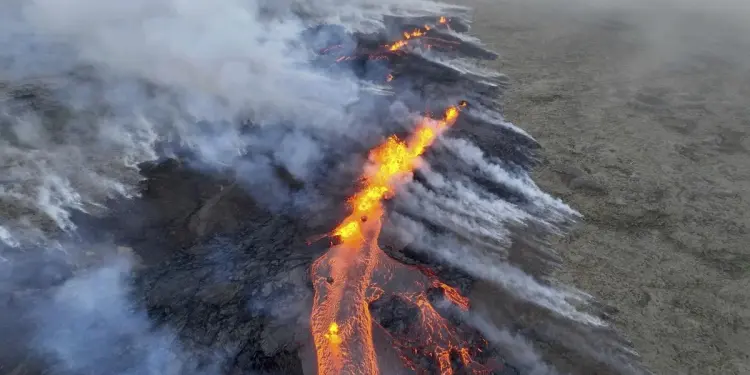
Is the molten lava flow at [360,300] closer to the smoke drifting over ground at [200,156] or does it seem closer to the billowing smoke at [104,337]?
the smoke drifting over ground at [200,156]

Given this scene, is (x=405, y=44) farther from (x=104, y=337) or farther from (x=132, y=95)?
(x=104, y=337)

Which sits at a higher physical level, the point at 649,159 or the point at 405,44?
the point at 405,44

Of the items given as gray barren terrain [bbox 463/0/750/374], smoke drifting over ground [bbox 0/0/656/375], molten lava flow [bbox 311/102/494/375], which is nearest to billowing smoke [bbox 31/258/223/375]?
smoke drifting over ground [bbox 0/0/656/375]

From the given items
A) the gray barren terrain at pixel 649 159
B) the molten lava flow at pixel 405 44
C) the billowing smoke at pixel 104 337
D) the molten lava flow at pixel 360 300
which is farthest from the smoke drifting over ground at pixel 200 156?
the molten lava flow at pixel 405 44

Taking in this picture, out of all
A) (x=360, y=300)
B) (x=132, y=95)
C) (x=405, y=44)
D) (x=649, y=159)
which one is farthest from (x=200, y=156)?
(x=649, y=159)

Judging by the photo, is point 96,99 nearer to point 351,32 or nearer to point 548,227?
point 351,32

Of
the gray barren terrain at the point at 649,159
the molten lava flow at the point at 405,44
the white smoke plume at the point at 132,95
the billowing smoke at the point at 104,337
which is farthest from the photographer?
the molten lava flow at the point at 405,44

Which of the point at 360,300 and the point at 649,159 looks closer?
the point at 360,300
